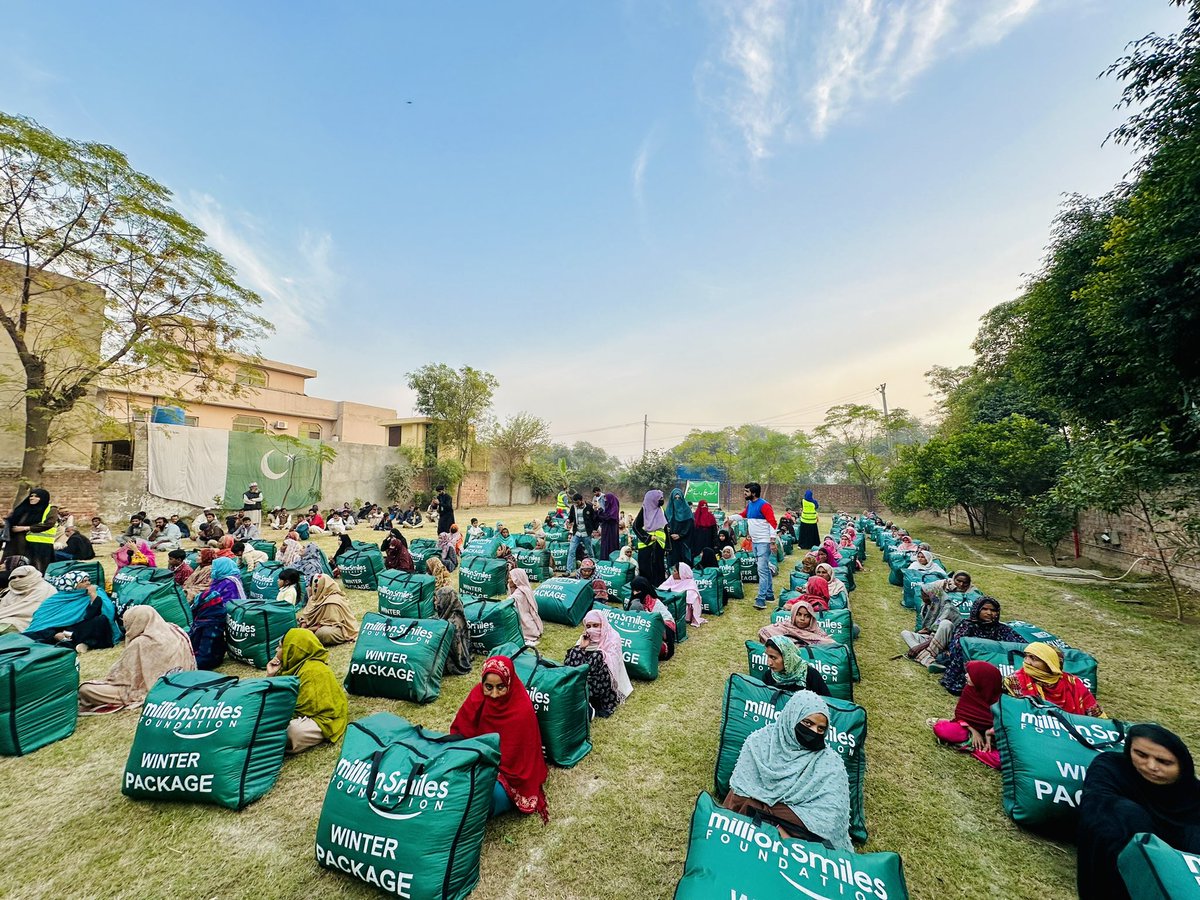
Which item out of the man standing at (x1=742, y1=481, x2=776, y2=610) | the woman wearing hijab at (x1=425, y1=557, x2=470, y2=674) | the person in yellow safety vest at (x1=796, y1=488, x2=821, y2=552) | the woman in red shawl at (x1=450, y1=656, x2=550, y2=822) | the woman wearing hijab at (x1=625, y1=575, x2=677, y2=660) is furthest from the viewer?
the person in yellow safety vest at (x1=796, y1=488, x2=821, y2=552)

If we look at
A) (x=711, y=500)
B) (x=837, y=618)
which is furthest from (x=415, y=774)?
(x=711, y=500)

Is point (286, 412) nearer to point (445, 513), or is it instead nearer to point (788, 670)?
point (445, 513)

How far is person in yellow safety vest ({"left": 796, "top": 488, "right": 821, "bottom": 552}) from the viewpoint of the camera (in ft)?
44.3

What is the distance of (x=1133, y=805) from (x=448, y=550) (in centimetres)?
1008

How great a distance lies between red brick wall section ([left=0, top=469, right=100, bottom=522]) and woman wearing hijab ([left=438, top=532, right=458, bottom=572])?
39.2 ft

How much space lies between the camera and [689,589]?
6.89 metres

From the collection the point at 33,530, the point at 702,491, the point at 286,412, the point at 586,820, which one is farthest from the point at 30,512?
the point at 286,412

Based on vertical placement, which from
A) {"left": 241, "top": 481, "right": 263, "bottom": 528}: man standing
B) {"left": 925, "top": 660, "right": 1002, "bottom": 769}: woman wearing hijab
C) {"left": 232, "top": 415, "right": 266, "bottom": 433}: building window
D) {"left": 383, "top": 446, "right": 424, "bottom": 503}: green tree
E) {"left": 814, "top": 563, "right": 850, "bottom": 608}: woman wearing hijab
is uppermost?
{"left": 232, "top": 415, "right": 266, "bottom": 433}: building window

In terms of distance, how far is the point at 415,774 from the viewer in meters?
2.35

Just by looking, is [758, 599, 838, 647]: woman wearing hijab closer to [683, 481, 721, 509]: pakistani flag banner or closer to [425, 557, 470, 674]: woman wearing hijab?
[425, 557, 470, 674]: woman wearing hijab

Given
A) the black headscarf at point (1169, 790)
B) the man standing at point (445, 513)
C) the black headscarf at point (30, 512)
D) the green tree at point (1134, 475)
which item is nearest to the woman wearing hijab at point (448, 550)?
the man standing at point (445, 513)

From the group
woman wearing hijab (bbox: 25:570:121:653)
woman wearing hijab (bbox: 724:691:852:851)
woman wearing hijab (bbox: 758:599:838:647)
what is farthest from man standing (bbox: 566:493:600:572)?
woman wearing hijab (bbox: 724:691:852:851)

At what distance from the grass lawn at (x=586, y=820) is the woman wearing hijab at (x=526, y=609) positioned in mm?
1190

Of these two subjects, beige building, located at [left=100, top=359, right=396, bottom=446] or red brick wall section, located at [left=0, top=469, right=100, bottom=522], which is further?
beige building, located at [left=100, top=359, right=396, bottom=446]
